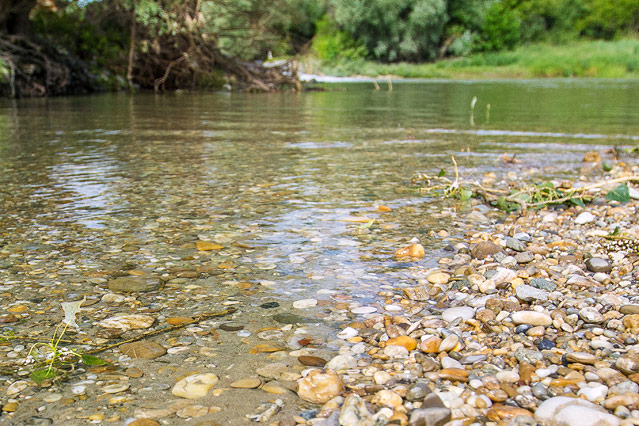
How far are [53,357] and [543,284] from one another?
2.03 metres

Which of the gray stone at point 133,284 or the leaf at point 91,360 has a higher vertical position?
the gray stone at point 133,284

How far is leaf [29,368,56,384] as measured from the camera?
1790mm

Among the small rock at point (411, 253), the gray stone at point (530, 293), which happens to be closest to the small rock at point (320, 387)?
the gray stone at point (530, 293)

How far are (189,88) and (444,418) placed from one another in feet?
66.1

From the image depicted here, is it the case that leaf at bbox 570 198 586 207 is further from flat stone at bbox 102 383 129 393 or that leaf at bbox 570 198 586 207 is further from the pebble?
flat stone at bbox 102 383 129 393

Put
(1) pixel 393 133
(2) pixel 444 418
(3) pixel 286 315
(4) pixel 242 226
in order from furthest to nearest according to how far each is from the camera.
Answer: (1) pixel 393 133 < (4) pixel 242 226 < (3) pixel 286 315 < (2) pixel 444 418

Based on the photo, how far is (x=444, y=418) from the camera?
1.58 meters

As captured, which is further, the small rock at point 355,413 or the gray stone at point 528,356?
the gray stone at point 528,356

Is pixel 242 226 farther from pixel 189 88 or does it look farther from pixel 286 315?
pixel 189 88

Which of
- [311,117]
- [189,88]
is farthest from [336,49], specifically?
[311,117]

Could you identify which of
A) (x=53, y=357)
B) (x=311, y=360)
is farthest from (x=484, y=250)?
(x=53, y=357)

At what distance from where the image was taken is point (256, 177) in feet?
16.6

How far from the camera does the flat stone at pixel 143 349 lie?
1975 millimetres

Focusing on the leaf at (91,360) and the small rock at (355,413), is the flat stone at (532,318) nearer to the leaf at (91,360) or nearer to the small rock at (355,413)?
the small rock at (355,413)
